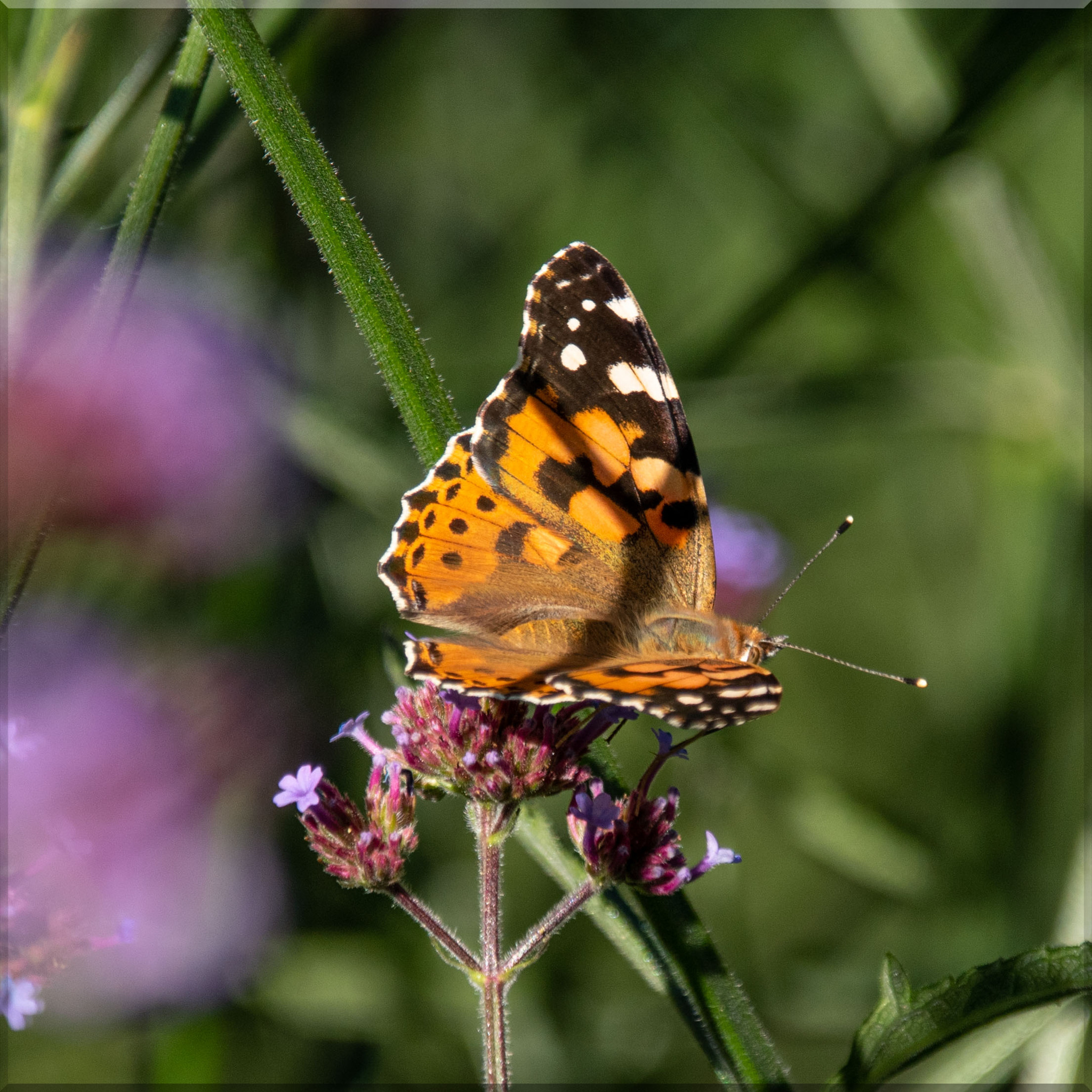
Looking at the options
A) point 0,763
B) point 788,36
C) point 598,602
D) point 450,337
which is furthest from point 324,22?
point 788,36

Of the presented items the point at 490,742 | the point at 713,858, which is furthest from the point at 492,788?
the point at 713,858

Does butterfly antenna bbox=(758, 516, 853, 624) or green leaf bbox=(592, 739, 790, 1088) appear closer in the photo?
green leaf bbox=(592, 739, 790, 1088)

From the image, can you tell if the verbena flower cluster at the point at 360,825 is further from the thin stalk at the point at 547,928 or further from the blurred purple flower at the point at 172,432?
the blurred purple flower at the point at 172,432

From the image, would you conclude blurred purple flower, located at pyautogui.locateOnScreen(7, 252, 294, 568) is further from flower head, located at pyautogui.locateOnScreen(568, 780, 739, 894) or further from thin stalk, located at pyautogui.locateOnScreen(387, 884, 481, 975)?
flower head, located at pyautogui.locateOnScreen(568, 780, 739, 894)

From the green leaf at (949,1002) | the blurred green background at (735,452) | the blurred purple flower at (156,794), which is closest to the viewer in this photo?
the green leaf at (949,1002)

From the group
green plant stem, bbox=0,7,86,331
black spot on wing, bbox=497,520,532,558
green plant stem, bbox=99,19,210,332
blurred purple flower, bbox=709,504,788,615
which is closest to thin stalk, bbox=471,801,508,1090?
black spot on wing, bbox=497,520,532,558

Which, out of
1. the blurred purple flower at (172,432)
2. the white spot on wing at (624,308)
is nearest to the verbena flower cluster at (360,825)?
the white spot on wing at (624,308)

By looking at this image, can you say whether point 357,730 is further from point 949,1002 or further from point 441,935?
point 949,1002
